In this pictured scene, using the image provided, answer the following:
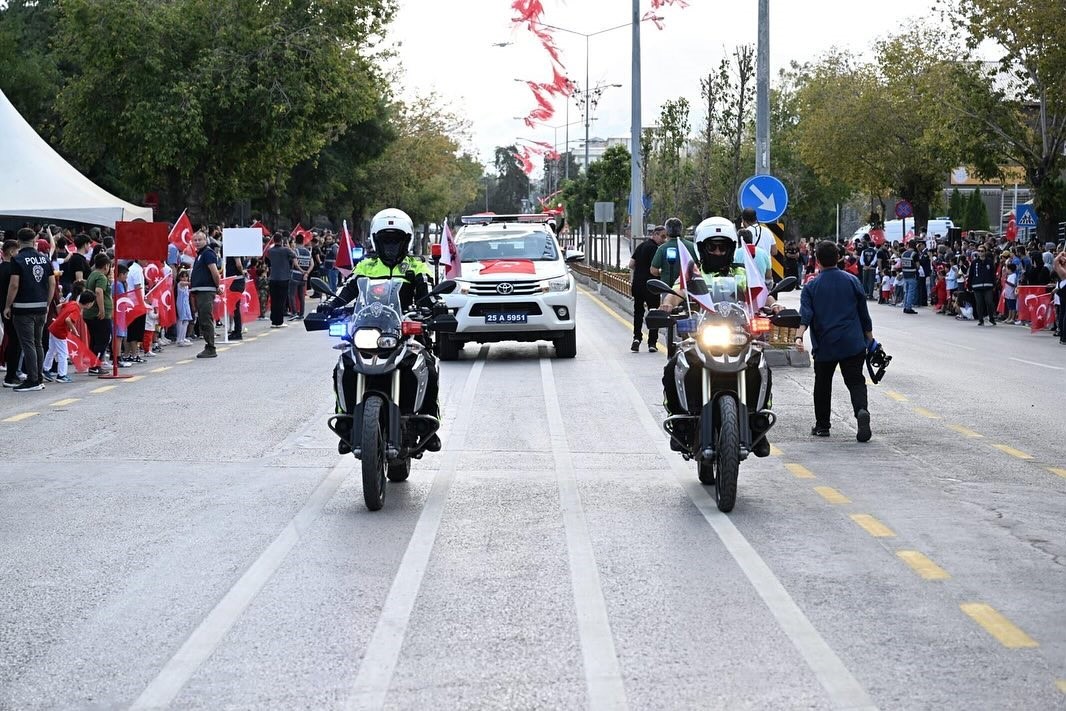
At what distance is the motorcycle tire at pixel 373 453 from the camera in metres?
9.30

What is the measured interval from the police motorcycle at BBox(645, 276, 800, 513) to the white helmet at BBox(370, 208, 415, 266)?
175 centimetres

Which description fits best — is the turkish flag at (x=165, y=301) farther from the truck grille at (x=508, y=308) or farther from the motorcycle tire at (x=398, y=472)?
the motorcycle tire at (x=398, y=472)

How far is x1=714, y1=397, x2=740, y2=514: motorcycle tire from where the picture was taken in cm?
933

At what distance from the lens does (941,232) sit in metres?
57.4

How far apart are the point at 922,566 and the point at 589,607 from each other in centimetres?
192

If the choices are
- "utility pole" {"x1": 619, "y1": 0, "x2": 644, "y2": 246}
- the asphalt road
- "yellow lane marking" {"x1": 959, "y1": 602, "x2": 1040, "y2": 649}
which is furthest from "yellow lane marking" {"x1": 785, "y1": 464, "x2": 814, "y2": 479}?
"utility pole" {"x1": 619, "y1": 0, "x2": 644, "y2": 246}

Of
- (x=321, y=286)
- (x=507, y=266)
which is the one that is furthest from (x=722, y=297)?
(x=507, y=266)

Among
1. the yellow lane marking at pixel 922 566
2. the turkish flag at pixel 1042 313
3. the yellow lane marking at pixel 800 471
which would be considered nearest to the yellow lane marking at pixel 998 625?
the yellow lane marking at pixel 922 566

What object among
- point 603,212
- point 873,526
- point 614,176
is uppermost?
point 614,176

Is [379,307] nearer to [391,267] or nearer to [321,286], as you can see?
[321,286]

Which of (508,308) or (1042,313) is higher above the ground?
(508,308)

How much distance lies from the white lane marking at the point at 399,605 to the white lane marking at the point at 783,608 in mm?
1607

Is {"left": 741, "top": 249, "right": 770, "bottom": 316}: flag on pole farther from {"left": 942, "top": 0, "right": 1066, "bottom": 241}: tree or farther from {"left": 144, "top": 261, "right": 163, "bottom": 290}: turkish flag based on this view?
{"left": 942, "top": 0, "right": 1066, "bottom": 241}: tree

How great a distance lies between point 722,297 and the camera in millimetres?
10141
